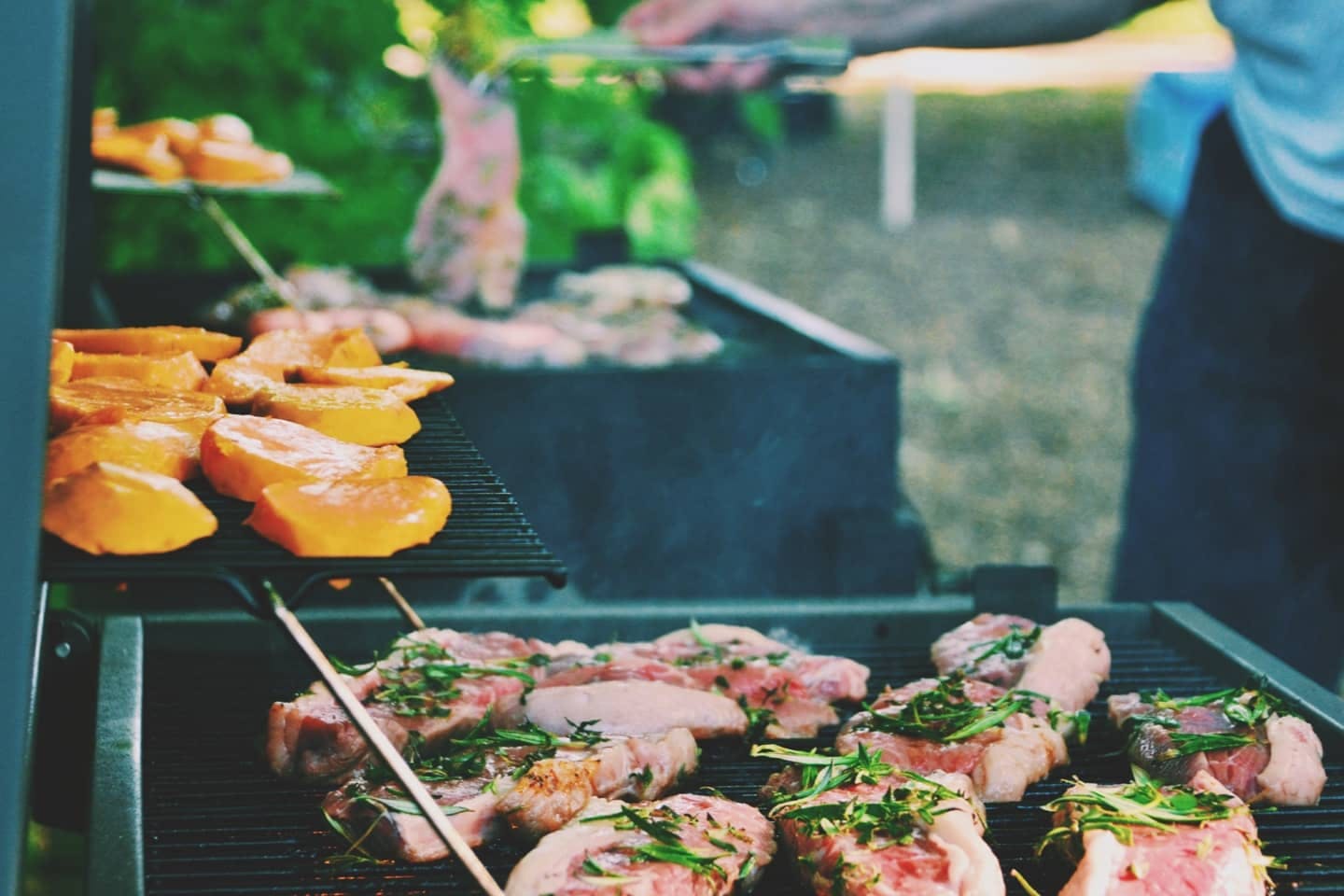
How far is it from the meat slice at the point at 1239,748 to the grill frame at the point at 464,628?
0.05 metres

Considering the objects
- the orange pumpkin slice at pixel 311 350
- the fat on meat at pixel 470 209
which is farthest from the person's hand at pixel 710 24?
the orange pumpkin slice at pixel 311 350

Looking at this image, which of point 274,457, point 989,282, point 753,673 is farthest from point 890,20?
point 989,282

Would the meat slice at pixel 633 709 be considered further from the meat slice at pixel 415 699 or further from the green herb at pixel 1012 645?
the green herb at pixel 1012 645

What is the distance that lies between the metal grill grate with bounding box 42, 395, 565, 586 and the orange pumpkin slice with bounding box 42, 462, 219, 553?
14 mm

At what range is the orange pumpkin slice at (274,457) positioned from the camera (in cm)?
158

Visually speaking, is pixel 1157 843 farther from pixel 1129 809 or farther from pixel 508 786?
pixel 508 786

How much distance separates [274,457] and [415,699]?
78 cm

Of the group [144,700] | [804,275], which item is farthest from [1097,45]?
[144,700]

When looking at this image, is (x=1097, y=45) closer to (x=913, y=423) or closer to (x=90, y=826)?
(x=913, y=423)

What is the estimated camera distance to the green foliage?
20.6ft

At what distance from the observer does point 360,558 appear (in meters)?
1.40

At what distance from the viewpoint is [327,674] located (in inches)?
57.9

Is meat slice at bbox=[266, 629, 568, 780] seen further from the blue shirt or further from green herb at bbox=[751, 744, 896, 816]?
the blue shirt

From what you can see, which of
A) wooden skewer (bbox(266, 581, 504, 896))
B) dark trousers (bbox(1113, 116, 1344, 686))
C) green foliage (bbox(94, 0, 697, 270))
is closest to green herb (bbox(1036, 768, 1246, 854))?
wooden skewer (bbox(266, 581, 504, 896))
